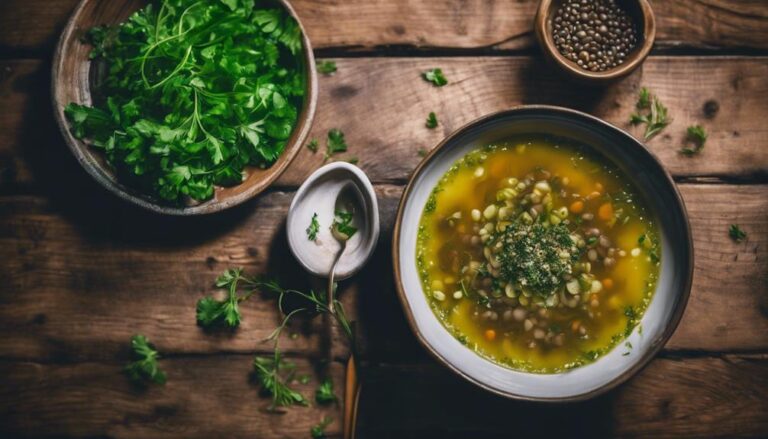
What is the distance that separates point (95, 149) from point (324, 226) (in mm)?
706

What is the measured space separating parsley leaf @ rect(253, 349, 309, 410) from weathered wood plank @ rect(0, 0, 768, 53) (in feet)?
3.35

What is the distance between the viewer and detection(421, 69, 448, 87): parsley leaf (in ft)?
6.07

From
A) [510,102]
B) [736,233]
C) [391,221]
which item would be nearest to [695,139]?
[736,233]

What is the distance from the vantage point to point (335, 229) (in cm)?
179

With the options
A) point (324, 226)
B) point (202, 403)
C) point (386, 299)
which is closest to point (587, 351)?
point (386, 299)

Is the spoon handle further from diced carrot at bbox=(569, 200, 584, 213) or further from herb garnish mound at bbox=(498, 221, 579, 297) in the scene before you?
diced carrot at bbox=(569, 200, 584, 213)

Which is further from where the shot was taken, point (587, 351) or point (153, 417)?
point (153, 417)

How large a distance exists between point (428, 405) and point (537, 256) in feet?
2.00

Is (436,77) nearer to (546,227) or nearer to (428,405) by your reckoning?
(546,227)

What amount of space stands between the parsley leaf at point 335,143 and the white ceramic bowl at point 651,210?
0.32 m

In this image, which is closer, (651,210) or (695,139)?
(651,210)

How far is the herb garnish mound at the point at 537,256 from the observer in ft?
5.48

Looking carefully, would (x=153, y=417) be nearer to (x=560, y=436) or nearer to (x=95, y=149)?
(x=95, y=149)

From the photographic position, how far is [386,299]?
6.08ft
